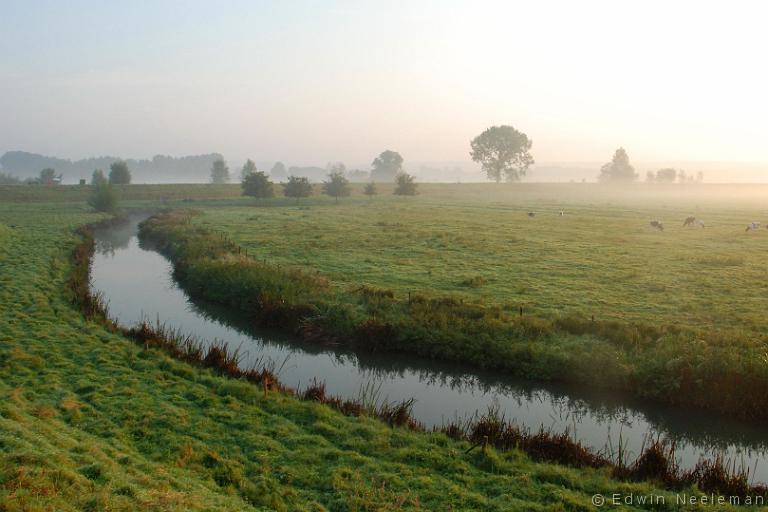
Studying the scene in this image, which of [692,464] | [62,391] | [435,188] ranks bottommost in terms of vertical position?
[692,464]

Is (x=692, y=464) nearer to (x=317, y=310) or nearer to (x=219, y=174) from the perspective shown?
(x=317, y=310)

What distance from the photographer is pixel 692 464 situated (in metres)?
13.2

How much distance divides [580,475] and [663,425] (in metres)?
5.41

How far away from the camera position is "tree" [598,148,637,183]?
175625 millimetres

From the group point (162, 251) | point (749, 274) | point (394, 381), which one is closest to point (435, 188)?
point (162, 251)

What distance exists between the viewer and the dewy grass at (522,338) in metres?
16.2

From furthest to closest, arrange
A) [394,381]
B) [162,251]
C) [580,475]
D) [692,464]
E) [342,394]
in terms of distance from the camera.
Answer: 1. [162,251]
2. [394,381]
3. [342,394]
4. [692,464]
5. [580,475]

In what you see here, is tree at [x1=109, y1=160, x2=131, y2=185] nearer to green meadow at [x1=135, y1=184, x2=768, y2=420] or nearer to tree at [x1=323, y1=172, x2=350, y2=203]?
tree at [x1=323, y1=172, x2=350, y2=203]

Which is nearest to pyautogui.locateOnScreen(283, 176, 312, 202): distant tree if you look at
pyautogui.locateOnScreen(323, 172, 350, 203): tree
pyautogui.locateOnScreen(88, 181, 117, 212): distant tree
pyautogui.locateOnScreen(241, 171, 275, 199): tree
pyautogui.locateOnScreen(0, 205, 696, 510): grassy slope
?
pyautogui.locateOnScreen(323, 172, 350, 203): tree

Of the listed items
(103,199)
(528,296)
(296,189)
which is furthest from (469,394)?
(296,189)

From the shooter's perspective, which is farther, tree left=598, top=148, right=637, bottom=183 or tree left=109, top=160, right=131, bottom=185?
tree left=598, top=148, right=637, bottom=183

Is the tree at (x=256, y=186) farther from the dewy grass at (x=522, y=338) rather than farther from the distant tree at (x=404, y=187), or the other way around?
the dewy grass at (x=522, y=338)

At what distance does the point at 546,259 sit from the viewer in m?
34.8

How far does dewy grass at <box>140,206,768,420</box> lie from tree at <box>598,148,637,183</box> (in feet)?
563
